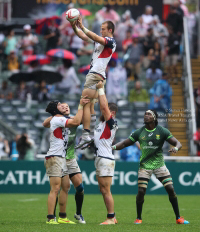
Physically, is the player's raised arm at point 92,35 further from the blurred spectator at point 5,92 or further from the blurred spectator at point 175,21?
the blurred spectator at point 175,21

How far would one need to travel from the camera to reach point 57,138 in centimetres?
1095

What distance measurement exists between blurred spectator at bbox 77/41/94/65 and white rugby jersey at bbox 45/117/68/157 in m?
12.8

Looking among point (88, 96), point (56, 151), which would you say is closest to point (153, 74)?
point (88, 96)

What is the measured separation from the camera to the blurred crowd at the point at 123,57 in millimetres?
22156

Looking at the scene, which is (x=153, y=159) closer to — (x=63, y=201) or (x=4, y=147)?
(x=63, y=201)

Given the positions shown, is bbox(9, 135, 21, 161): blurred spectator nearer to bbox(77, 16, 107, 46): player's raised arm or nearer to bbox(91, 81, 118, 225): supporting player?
bbox(91, 81, 118, 225): supporting player

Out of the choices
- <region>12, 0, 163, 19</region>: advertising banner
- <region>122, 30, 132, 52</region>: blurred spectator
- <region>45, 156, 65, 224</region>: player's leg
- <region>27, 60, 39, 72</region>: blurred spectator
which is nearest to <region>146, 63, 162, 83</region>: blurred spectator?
<region>122, 30, 132, 52</region>: blurred spectator

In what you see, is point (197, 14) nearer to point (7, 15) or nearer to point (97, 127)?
point (7, 15)

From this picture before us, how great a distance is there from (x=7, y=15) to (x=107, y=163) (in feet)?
59.5

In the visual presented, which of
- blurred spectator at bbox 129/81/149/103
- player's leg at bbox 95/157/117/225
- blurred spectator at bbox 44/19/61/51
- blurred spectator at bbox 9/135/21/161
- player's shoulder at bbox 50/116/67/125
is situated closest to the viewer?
player's shoulder at bbox 50/116/67/125

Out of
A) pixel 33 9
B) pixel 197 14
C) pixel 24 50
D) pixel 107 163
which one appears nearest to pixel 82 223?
pixel 107 163

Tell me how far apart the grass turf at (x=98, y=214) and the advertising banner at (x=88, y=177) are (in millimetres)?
542

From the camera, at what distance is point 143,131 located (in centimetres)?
1177

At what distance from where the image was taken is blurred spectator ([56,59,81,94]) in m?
22.4
